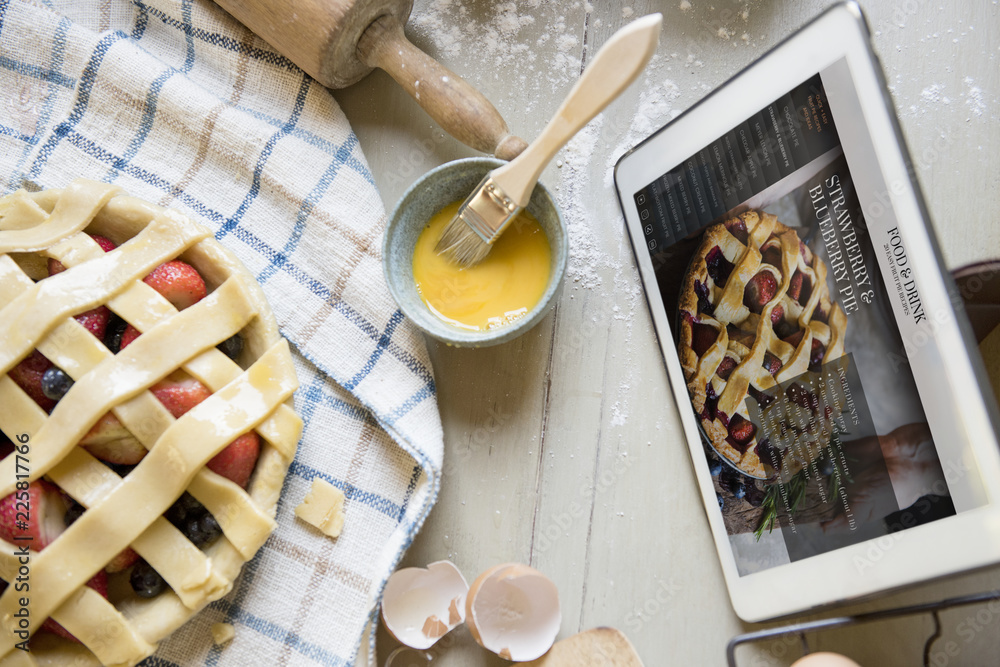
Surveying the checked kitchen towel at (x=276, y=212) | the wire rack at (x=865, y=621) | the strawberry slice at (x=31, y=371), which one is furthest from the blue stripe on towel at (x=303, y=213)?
the wire rack at (x=865, y=621)

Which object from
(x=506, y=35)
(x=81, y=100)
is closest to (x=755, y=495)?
(x=506, y=35)

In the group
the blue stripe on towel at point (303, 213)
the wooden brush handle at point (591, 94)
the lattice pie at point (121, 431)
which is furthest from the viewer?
the blue stripe on towel at point (303, 213)

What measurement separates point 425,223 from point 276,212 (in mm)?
257

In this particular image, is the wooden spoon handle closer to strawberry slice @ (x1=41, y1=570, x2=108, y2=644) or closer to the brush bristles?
the brush bristles

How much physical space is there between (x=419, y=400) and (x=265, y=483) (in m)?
0.26

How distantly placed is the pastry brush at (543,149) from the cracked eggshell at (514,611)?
18.9 inches

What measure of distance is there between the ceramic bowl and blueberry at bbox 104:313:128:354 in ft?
1.23

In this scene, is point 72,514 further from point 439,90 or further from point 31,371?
point 439,90

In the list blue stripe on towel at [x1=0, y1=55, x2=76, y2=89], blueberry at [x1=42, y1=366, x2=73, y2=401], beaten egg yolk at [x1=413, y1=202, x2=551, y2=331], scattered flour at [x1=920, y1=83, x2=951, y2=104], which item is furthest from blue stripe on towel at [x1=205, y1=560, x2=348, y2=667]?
scattered flour at [x1=920, y1=83, x2=951, y2=104]

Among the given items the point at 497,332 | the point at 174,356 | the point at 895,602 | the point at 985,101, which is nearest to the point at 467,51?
the point at 497,332

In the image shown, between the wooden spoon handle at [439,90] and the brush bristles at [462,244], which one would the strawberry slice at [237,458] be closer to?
the brush bristles at [462,244]

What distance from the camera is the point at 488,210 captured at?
3.07 ft

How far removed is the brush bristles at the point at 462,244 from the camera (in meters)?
0.98

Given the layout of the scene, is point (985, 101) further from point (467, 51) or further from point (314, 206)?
point (314, 206)
